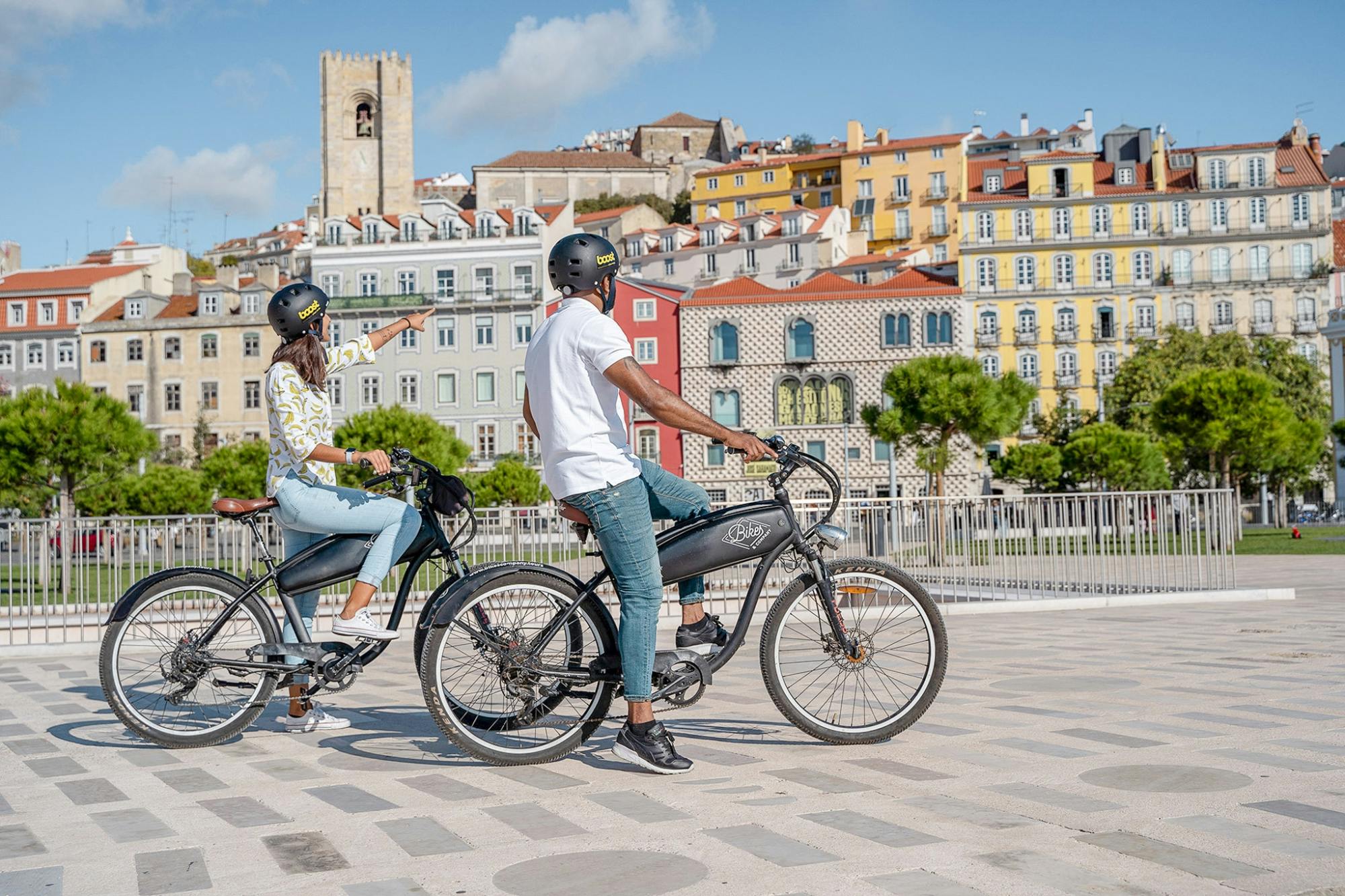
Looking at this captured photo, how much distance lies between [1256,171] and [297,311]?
7158 cm

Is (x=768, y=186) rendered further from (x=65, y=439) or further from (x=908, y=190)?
(x=65, y=439)

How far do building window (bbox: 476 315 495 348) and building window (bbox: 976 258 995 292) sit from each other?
24305mm

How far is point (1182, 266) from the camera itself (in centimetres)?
6812

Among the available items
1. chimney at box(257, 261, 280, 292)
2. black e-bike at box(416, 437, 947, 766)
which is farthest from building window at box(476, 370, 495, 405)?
black e-bike at box(416, 437, 947, 766)

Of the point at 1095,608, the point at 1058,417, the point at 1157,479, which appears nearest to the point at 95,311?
the point at 1058,417

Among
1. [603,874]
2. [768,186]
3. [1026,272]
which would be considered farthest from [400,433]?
[768,186]

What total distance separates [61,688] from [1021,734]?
5.71 m

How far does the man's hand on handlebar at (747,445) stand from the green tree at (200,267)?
115 meters

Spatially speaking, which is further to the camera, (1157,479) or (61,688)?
(1157,479)

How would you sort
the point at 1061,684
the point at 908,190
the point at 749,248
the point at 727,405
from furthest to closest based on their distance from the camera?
1. the point at 908,190
2. the point at 749,248
3. the point at 727,405
4. the point at 1061,684

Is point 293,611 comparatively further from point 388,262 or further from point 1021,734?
point 388,262

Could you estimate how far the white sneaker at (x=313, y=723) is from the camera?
19.7ft

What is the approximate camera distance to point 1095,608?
1334cm

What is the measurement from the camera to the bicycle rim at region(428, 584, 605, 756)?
4.93m
